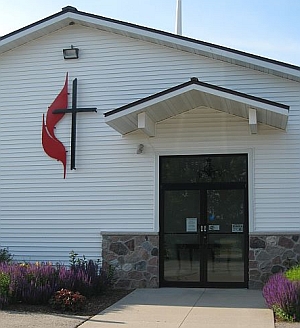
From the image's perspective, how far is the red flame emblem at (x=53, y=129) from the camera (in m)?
13.5

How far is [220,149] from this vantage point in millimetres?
12617

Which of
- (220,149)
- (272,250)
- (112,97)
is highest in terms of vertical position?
(112,97)

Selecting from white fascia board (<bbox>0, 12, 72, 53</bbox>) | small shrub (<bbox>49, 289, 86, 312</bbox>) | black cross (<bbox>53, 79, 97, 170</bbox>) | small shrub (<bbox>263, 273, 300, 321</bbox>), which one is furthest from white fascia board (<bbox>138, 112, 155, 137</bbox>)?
small shrub (<bbox>263, 273, 300, 321</bbox>)

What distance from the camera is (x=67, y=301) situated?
9.52 metres

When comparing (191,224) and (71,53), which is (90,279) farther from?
(71,53)

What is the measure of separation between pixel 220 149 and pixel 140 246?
2.87 meters

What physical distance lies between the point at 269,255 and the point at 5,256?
6149 millimetres

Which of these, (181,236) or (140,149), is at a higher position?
(140,149)

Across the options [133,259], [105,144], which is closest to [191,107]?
[105,144]

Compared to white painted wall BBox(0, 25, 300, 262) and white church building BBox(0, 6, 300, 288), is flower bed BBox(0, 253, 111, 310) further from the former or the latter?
white painted wall BBox(0, 25, 300, 262)

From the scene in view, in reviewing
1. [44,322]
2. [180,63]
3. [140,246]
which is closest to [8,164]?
[140,246]

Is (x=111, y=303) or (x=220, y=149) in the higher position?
(x=220, y=149)

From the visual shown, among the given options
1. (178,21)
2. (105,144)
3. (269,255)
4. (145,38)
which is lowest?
(269,255)

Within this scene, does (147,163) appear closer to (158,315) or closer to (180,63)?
(180,63)
